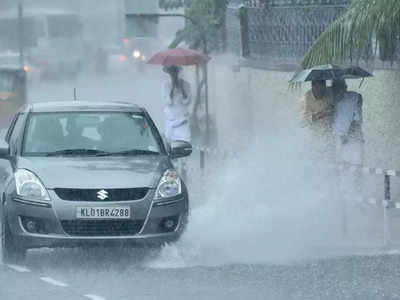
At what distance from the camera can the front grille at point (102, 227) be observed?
13.0m

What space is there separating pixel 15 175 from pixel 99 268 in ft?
3.87

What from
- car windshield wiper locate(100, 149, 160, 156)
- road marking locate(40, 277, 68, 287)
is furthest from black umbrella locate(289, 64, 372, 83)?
road marking locate(40, 277, 68, 287)

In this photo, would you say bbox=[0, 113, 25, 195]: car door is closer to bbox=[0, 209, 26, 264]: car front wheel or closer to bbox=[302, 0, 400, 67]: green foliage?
bbox=[0, 209, 26, 264]: car front wheel

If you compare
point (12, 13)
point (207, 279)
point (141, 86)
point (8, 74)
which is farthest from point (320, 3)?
point (141, 86)

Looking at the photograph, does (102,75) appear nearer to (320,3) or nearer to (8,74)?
(8,74)

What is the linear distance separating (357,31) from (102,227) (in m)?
3.83

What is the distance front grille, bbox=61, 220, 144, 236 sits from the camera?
12969 millimetres

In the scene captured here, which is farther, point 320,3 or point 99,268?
point 320,3

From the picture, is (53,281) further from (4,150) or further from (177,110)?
(177,110)

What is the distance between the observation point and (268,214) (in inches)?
620

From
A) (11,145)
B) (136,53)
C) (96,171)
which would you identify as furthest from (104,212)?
(136,53)

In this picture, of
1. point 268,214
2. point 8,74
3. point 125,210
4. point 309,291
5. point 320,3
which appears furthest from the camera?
point 8,74

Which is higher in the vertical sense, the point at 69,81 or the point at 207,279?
the point at 207,279

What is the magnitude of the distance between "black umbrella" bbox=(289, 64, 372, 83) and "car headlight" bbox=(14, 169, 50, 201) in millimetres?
4054
